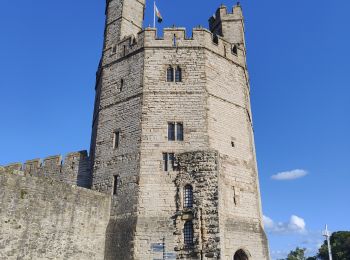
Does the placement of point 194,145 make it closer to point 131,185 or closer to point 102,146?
point 131,185

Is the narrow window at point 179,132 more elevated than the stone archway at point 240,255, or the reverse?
the narrow window at point 179,132

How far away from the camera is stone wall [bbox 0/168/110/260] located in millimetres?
12203

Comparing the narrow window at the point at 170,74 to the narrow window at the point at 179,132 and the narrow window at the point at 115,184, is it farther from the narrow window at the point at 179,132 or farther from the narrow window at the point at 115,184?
the narrow window at the point at 115,184

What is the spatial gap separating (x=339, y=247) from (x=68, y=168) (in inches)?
1421

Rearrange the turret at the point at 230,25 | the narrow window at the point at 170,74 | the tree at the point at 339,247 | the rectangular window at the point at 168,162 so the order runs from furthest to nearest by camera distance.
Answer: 1. the tree at the point at 339,247
2. the turret at the point at 230,25
3. the narrow window at the point at 170,74
4. the rectangular window at the point at 168,162

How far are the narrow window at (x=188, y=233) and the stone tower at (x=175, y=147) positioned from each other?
4 centimetres

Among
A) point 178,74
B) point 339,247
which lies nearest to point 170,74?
point 178,74

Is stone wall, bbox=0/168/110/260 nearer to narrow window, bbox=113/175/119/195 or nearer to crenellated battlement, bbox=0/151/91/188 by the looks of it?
narrow window, bbox=113/175/119/195

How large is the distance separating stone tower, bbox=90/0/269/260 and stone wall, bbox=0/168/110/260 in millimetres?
635

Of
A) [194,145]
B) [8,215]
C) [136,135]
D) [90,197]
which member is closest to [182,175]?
[194,145]

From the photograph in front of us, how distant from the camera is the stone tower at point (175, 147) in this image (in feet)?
45.7

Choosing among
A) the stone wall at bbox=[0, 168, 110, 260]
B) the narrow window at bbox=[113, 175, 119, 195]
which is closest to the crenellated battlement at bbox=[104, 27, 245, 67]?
the narrow window at bbox=[113, 175, 119, 195]

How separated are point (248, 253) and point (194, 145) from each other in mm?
4701

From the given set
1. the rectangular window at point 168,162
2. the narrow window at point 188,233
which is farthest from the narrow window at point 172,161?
the narrow window at point 188,233
